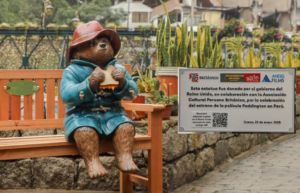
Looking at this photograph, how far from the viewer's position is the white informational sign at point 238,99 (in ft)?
6.63

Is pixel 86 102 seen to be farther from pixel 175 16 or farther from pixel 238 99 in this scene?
pixel 175 16

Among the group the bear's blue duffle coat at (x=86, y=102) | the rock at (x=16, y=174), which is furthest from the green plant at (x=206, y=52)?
the rock at (x=16, y=174)

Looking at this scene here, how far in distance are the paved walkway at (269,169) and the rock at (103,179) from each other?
33.2 inches

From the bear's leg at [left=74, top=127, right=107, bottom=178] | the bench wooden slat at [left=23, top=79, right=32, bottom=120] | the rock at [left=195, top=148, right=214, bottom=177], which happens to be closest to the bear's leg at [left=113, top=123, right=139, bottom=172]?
the bear's leg at [left=74, top=127, right=107, bottom=178]

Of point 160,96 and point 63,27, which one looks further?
point 160,96

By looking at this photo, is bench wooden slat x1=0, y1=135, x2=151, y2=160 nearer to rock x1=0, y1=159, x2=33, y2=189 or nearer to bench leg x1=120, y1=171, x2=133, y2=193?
bench leg x1=120, y1=171, x2=133, y2=193

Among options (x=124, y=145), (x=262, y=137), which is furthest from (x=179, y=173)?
(x=124, y=145)

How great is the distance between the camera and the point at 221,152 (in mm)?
2799

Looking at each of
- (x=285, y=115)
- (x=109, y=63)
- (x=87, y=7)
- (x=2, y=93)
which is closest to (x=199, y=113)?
(x=285, y=115)

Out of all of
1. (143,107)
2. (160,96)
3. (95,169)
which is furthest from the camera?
(160,96)

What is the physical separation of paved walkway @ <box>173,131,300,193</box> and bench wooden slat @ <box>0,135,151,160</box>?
898 millimetres

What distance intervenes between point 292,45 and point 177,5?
2.67 feet

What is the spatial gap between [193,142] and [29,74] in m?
1.42

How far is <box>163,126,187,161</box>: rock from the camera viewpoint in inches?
111
